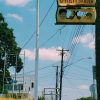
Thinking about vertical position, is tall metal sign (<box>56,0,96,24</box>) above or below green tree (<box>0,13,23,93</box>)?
below

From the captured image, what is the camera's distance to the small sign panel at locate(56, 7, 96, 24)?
1509 cm

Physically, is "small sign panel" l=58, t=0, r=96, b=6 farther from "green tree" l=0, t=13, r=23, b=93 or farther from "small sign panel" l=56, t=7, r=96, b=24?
"green tree" l=0, t=13, r=23, b=93

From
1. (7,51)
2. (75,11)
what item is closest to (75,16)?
(75,11)

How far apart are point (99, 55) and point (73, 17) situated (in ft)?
8.60

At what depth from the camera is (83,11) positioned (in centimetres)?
1575

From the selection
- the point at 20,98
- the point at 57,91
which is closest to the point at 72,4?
the point at 57,91

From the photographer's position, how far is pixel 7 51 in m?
87.8

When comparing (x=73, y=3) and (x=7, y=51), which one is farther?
(x=7, y=51)

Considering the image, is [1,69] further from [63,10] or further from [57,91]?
[63,10]

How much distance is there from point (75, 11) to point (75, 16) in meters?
0.18

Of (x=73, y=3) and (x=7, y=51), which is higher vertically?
(x=7, y=51)

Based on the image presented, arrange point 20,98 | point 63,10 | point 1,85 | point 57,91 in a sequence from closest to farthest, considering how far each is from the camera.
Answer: point 63,10
point 57,91
point 20,98
point 1,85

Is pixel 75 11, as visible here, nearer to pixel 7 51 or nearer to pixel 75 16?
pixel 75 16

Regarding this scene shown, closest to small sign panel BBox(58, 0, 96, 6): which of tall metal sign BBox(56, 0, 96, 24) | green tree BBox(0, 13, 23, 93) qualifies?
tall metal sign BBox(56, 0, 96, 24)
